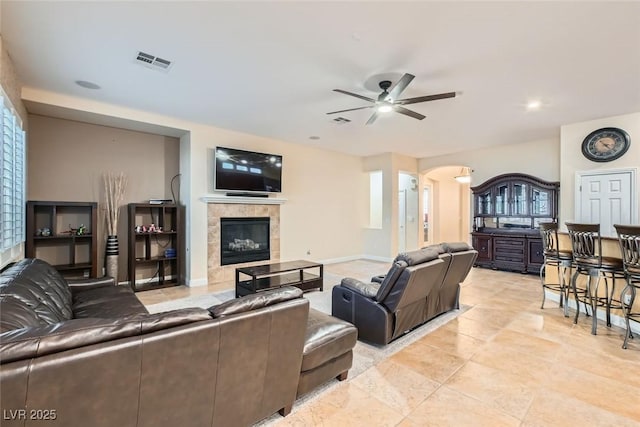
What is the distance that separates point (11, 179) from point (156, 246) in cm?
250

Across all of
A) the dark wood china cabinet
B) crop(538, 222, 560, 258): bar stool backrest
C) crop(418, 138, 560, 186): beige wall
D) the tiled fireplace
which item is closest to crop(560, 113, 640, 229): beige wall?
the dark wood china cabinet

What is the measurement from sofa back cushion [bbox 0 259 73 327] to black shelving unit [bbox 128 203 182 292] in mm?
2124

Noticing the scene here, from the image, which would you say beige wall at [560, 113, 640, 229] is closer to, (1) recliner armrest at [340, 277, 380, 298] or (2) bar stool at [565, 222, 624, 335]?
(2) bar stool at [565, 222, 624, 335]

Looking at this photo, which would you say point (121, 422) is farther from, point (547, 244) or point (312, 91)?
point (547, 244)

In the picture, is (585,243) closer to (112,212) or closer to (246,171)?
(246,171)

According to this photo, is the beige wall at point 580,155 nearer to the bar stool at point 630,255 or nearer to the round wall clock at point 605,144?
the round wall clock at point 605,144

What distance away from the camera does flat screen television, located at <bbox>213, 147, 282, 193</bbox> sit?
17.6 feet

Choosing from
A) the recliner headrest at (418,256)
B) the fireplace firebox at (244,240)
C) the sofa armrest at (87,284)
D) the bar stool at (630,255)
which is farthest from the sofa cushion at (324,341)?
the fireplace firebox at (244,240)

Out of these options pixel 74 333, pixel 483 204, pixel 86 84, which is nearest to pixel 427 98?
pixel 74 333

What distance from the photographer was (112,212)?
4.74 meters

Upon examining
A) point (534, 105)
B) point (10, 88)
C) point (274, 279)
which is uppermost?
point (534, 105)

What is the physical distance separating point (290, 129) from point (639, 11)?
443 centimetres

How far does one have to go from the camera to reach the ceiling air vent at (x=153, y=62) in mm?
2969

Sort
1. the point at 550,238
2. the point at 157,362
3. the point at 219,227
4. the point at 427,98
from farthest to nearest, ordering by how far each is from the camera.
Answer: the point at 219,227 < the point at 550,238 < the point at 427,98 < the point at 157,362
